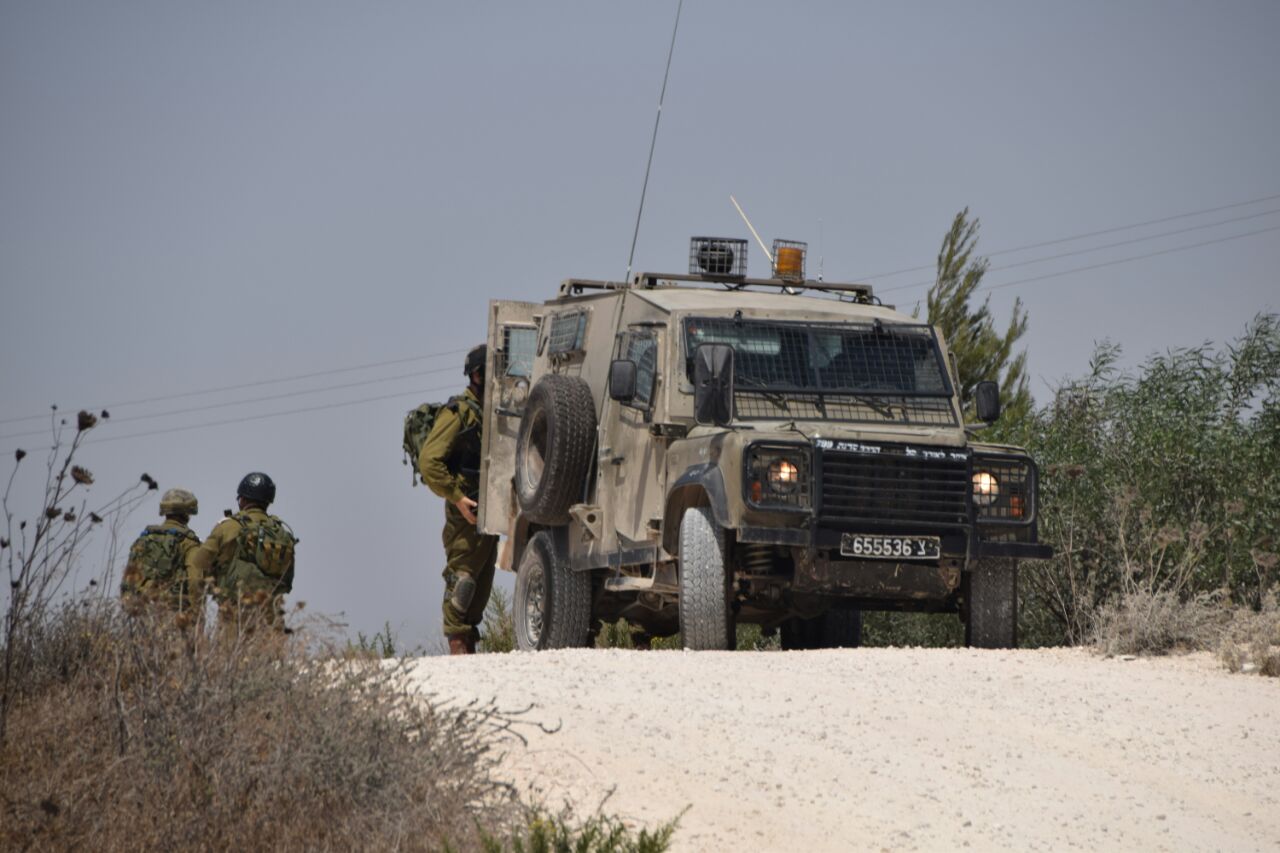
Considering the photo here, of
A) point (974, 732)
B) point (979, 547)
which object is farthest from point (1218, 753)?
point (979, 547)

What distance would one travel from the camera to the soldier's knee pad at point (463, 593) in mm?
14836

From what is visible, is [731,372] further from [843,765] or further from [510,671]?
[843,765]

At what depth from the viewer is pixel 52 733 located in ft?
25.7

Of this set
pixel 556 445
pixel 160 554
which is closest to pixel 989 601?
pixel 556 445

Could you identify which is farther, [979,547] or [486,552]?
[486,552]

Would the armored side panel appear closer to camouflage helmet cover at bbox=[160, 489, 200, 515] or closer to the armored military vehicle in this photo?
the armored military vehicle

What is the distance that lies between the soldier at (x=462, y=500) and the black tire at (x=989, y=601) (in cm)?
414

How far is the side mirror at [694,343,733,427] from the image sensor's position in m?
11.6

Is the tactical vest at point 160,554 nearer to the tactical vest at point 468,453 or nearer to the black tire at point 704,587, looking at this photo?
the black tire at point 704,587

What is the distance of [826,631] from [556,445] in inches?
106

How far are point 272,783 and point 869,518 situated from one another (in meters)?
5.35

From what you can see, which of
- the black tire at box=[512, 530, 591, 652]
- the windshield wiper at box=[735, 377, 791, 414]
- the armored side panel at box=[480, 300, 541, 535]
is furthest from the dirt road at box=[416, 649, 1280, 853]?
the armored side panel at box=[480, 300, 541, 535]

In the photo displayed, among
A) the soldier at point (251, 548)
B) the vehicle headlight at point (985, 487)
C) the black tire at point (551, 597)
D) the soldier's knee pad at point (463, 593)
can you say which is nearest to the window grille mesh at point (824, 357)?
the vehicle headlight at point (985, 487)

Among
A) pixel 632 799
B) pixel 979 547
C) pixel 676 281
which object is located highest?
pixel 676 281
